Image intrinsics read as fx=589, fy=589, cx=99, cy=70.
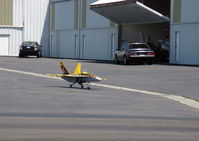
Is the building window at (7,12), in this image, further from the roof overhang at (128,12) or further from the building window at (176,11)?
the building window at (176,11)

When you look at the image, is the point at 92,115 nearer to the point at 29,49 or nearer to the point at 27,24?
the point at 29,49

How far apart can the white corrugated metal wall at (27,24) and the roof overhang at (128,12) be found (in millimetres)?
18074

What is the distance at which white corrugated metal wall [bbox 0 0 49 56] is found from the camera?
65.2 m

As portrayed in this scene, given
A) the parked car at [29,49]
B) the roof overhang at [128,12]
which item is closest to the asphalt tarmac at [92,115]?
the roof overhang at [128,12]

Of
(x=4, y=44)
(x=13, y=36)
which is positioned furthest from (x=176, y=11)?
(x=4, y=44)

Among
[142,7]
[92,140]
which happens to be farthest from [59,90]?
[142,7]

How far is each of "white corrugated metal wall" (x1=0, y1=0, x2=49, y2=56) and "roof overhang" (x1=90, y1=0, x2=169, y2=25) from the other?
18.1 meters

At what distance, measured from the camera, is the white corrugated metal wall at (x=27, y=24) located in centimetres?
6525

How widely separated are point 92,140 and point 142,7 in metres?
33.0

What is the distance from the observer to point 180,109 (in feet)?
49.5

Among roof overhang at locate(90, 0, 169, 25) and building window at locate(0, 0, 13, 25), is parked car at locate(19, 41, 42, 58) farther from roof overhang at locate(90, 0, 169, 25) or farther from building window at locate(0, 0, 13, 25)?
roof overhang at locate(90, 0, 169, 25)

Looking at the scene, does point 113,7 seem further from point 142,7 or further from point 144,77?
point 144,77

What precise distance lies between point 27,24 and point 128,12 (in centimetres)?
2323

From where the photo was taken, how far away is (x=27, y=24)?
65.6m
